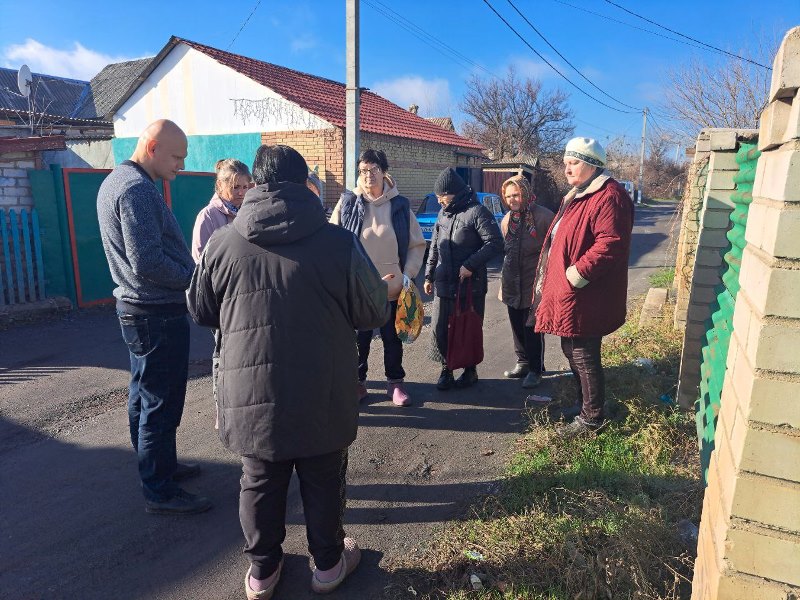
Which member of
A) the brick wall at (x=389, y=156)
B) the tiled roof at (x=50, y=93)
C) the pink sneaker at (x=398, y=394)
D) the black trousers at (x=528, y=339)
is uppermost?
the tiled roof at (x=50, y=93)

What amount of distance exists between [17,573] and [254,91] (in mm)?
13677

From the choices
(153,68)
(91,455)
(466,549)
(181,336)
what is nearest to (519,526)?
(466,549)

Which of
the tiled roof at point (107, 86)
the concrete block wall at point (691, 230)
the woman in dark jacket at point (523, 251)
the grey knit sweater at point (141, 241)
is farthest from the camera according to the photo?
the tiled roof at point (107, 86)

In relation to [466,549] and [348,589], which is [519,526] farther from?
[348,589]

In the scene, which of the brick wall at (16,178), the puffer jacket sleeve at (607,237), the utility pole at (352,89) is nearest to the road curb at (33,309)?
the brick wall at (16,178)

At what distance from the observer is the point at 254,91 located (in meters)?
14.2

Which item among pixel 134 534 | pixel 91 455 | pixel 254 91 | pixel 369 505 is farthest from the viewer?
pixel 254 91

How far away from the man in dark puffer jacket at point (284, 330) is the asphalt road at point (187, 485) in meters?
0.61

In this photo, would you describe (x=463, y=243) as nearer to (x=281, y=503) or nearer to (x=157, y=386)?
(x=157, y=386)

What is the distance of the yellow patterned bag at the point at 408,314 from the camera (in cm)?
397

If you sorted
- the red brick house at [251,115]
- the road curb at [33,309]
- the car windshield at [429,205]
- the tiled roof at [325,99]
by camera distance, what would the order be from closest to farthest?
the road curb at [33,309], the car windshield at [429,205], the red brick house at [251,115], the tiled roof at [325,99]

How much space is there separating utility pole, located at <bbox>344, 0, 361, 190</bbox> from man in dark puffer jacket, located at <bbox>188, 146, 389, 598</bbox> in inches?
318

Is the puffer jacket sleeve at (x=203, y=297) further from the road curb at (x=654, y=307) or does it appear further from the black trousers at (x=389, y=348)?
the road curb at (x=654, y=307)

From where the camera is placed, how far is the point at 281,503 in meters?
2.23
